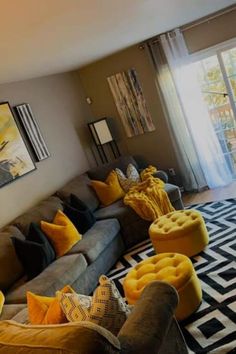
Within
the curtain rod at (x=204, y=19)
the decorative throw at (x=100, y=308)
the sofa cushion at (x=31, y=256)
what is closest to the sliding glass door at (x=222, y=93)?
the curtain rod at (x=204, y=19)

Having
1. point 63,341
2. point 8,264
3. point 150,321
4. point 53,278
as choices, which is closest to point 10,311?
point 53,278

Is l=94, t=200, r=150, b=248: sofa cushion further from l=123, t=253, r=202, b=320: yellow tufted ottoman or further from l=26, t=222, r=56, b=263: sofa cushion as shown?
l=123, t=253, r=202, b=320: yellow tufted ottoman

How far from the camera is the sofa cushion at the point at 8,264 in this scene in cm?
317

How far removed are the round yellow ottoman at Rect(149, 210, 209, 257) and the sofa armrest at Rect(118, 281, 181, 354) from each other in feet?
4.61

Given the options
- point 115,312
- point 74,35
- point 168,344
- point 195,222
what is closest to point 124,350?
point 115,312

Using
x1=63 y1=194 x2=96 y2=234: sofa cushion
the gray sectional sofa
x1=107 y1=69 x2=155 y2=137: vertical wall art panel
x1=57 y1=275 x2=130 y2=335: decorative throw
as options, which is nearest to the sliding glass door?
x1=107 y1=69 x2=155 y2=137: vertical wall art panel

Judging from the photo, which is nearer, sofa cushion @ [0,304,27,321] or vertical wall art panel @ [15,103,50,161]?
sofa cushion @ [0,304,27,321]

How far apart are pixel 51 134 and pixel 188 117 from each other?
6.40 ft

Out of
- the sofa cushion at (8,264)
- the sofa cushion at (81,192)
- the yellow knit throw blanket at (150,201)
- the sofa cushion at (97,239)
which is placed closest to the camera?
the sofa cushion at (8,264)

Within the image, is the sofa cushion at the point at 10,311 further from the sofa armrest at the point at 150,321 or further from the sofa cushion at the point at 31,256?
the sofa armrest at the point at 150,321

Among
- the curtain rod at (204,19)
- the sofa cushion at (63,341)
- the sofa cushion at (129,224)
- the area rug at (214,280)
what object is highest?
the curtain rod at (204,19)

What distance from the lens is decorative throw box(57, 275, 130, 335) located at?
1.66m

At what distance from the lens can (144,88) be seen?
17.5 feet

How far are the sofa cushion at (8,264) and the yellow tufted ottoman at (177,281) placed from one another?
3.81 feet
